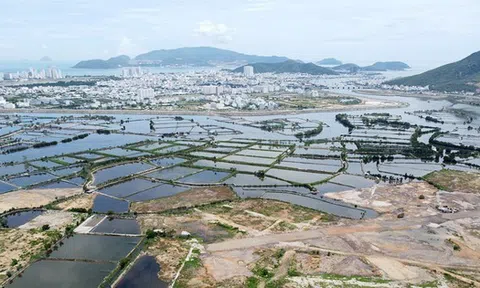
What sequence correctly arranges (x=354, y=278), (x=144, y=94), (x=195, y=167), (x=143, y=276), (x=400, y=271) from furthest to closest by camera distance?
1. (x=144, y=94)
2. (x=195, y=167)
3. (x=400, y=271)
4. (x=143, y=276)
5. (x=354, y=278)

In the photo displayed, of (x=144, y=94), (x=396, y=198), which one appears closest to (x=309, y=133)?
(x=396, y=198)

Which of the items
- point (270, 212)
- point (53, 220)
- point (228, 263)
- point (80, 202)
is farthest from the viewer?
point (80, 202)

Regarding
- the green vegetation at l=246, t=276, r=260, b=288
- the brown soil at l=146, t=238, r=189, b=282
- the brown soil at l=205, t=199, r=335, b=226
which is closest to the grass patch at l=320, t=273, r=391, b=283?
the green vegetation at l=246, t=276, r=260, b=288

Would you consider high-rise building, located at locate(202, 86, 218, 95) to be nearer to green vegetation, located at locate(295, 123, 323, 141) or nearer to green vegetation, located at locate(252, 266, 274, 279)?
green vegetation, located at locate(295, 123, 323, 141)

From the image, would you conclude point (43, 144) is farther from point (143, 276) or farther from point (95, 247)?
point (143, 276)

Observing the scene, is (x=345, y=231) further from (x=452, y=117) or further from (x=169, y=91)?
(x=169, y=91)

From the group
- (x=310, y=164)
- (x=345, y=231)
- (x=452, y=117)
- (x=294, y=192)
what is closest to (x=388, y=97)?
(x=452, y=117)

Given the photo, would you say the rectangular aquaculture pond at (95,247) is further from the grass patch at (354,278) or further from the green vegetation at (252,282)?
the grass patch at (354,278)
